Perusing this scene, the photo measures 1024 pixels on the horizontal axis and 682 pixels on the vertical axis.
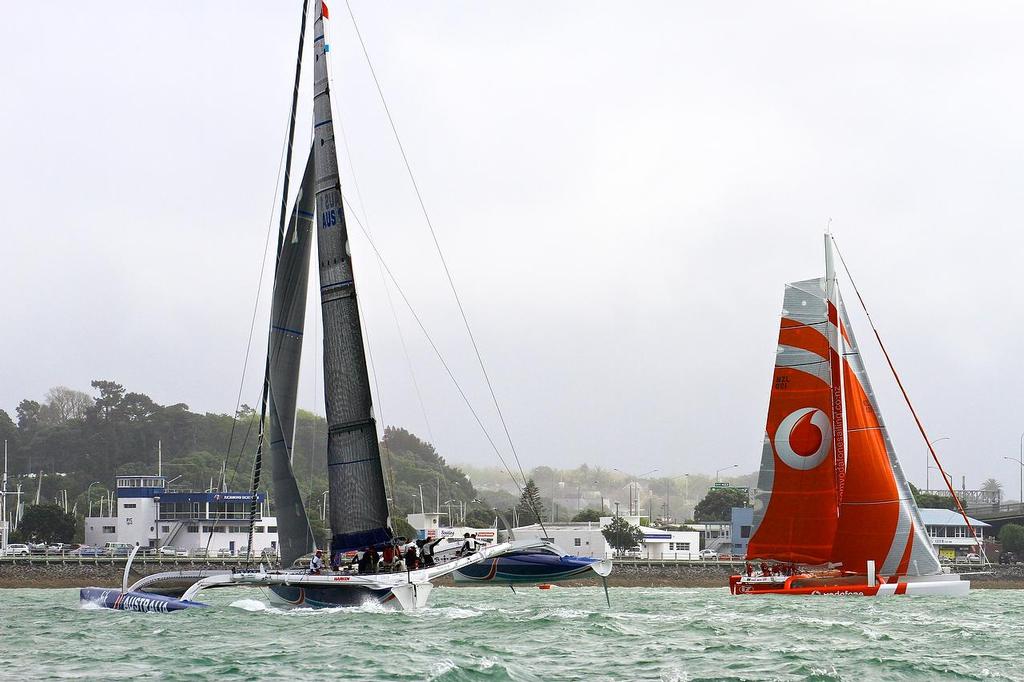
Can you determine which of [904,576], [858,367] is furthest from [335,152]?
[904,576]

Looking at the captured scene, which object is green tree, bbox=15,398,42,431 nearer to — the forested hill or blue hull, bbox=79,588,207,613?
the forested hill

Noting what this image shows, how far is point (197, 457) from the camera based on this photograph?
17062 centimetres

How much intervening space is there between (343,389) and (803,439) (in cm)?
2241

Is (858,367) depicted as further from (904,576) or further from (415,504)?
(415,504)

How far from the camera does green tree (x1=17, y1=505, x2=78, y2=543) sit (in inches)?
4387

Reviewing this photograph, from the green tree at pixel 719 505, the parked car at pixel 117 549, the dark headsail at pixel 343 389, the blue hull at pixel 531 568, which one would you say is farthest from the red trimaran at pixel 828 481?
the green tree at pixel 719 505

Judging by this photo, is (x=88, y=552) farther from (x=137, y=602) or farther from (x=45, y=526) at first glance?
(x=137, y=602)

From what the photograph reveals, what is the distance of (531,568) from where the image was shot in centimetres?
3516

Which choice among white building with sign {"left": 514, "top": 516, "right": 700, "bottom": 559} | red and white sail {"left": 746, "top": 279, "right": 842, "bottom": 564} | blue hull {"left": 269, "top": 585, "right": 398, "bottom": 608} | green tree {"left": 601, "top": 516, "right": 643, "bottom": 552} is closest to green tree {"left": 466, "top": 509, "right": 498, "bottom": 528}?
white building with sign {"left": 514, "top": 516, "right": 700, "bottom": 559}

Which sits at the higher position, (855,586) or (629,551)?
(855,586)

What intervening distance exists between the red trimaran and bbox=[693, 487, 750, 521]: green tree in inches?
4279

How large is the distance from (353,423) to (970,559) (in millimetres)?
87884

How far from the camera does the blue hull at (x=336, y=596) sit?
31.7 m

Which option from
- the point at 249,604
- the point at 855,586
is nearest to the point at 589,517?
the point at 855,586
